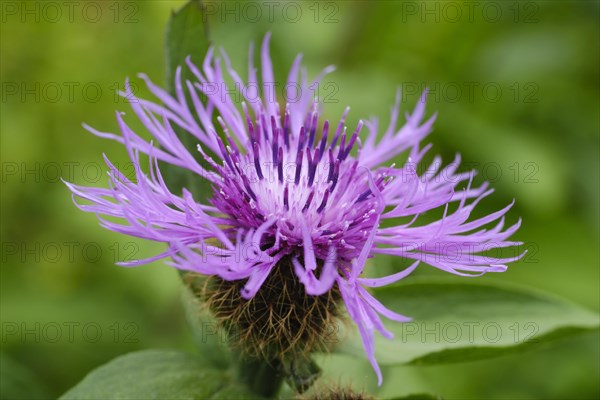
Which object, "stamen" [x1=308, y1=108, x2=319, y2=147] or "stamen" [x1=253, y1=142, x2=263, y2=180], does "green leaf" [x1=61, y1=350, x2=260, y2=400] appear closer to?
"stamen" [x1=253, y1=142, x2=263, y2=180]

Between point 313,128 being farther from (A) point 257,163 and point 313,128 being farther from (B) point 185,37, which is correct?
(B) point 185,37

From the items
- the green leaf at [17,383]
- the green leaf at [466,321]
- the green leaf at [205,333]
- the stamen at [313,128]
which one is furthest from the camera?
the green leaf at [17,383]

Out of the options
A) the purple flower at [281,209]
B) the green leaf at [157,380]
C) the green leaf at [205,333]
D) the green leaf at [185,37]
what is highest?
the green leaf at [185,37]

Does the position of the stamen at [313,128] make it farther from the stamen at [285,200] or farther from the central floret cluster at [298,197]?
the stamen at [285,200]

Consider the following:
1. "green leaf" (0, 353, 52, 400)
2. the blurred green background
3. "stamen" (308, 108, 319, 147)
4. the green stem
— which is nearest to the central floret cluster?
"stamen" (308, 108, 319, 147)

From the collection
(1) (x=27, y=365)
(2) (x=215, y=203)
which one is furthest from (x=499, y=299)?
(1) (x=27, y=365)

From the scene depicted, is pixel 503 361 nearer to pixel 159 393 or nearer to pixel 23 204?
pixel 159 393

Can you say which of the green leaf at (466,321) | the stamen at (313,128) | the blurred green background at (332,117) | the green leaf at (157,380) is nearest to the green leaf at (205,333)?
the green leaf at (157,380)
